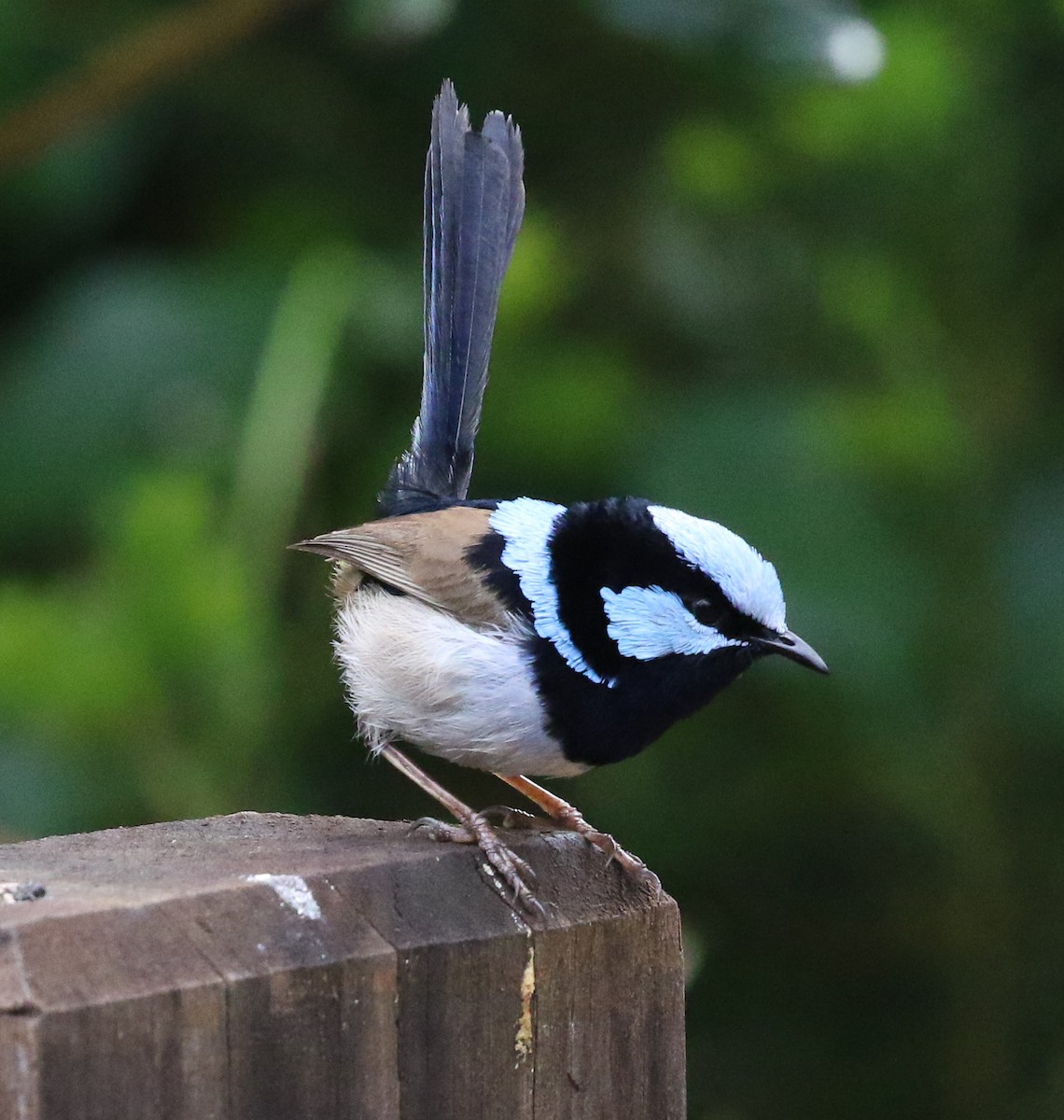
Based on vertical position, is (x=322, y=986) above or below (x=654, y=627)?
below

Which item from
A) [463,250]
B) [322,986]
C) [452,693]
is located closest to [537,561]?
[452,693]

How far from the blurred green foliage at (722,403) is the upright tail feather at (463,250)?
0.51 metres

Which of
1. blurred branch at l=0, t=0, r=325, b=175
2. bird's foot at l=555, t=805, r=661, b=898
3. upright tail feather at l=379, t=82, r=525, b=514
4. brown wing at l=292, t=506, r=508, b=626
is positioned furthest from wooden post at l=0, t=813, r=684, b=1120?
blurred branch at l=0, t=0, r=325, b=175

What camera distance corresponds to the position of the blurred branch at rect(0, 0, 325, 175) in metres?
3.72

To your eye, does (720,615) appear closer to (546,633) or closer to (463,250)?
(546,633)

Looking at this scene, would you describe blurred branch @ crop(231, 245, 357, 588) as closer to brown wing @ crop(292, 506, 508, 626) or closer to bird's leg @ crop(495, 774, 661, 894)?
brown wing @ crop(292, 506, 508, 626)

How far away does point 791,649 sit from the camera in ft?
8.70

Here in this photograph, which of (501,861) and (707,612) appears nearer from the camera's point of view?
(501,861)

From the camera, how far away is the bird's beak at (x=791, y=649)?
2.64 meters

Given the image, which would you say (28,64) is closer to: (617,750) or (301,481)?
(301,481)

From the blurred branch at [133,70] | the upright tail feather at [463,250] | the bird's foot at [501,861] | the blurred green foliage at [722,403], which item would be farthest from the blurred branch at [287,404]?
the bird's foot at [501,861]

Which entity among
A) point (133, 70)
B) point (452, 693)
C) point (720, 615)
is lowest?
point (452, 693)

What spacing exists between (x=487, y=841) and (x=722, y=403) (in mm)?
2115

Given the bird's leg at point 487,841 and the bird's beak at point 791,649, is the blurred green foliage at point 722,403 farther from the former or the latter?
the bird's beak at point 791,649
